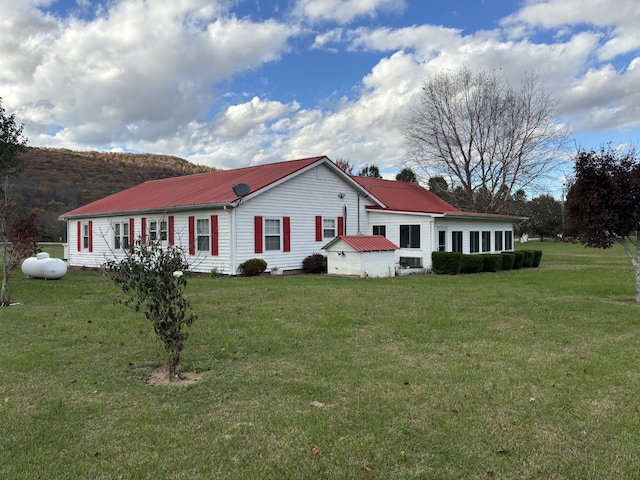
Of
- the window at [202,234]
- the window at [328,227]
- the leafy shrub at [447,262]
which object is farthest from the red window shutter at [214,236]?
the leafy shrub at [447,262]

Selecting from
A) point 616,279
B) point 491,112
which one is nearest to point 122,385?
point 616,279

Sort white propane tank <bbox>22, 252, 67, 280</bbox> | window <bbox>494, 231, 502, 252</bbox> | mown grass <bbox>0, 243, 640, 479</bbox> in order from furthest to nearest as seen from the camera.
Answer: window <bbox>494, 231, 502, 252</bbox>, white propane tank <bbox>22, 252, 67, 280</bbox>, mown grass <bbox>0, 243, 640, 479</bbox>

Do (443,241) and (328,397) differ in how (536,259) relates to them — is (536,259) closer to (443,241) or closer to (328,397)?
(443,241)

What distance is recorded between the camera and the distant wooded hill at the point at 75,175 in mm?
47128

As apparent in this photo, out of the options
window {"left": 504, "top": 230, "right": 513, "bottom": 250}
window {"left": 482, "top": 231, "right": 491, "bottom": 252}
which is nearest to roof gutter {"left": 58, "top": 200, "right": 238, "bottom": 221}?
window {"left": 482, "top": 231, "right": 491, "bottom": 252}

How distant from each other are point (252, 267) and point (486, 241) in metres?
11.9

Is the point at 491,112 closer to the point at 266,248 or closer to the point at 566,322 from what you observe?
the point at 266,248

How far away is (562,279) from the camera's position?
1659cm

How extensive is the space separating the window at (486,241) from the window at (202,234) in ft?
41.9

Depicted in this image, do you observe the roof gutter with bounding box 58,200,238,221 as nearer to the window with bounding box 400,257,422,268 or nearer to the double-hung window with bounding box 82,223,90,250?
the double-hung window with bounding box 82,223,90,250

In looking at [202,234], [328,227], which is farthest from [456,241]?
[202,234]

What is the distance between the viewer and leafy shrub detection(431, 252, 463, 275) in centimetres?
1884

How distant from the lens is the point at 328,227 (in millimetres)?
20594

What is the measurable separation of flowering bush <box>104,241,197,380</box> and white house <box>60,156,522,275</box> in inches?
419
